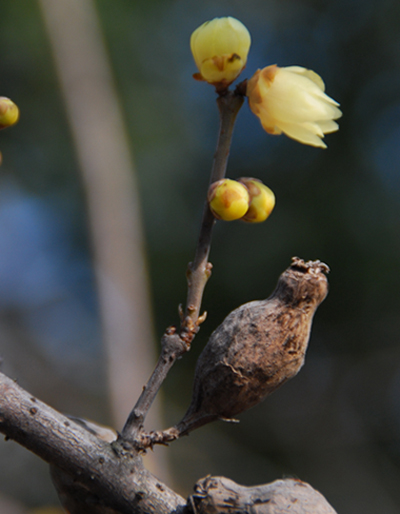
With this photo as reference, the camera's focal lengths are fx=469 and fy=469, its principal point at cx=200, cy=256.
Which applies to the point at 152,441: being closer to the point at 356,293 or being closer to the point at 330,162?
the point at 356,293

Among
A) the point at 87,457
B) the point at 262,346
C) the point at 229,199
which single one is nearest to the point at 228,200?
the point at 229,199

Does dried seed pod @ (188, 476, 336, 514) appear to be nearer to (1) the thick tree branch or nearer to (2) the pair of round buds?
(1) the thick tree branch

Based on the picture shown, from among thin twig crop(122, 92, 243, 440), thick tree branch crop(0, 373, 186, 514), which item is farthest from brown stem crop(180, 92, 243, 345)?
thick tree branch crop(0, 373, 186, 514)

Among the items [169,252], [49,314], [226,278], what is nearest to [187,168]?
[169,252]

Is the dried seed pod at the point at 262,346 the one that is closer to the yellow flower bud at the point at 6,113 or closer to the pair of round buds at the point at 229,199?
Answer: the pair of round buds at the point at 229,199

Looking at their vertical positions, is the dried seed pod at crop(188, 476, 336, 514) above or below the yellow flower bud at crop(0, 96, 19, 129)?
below
